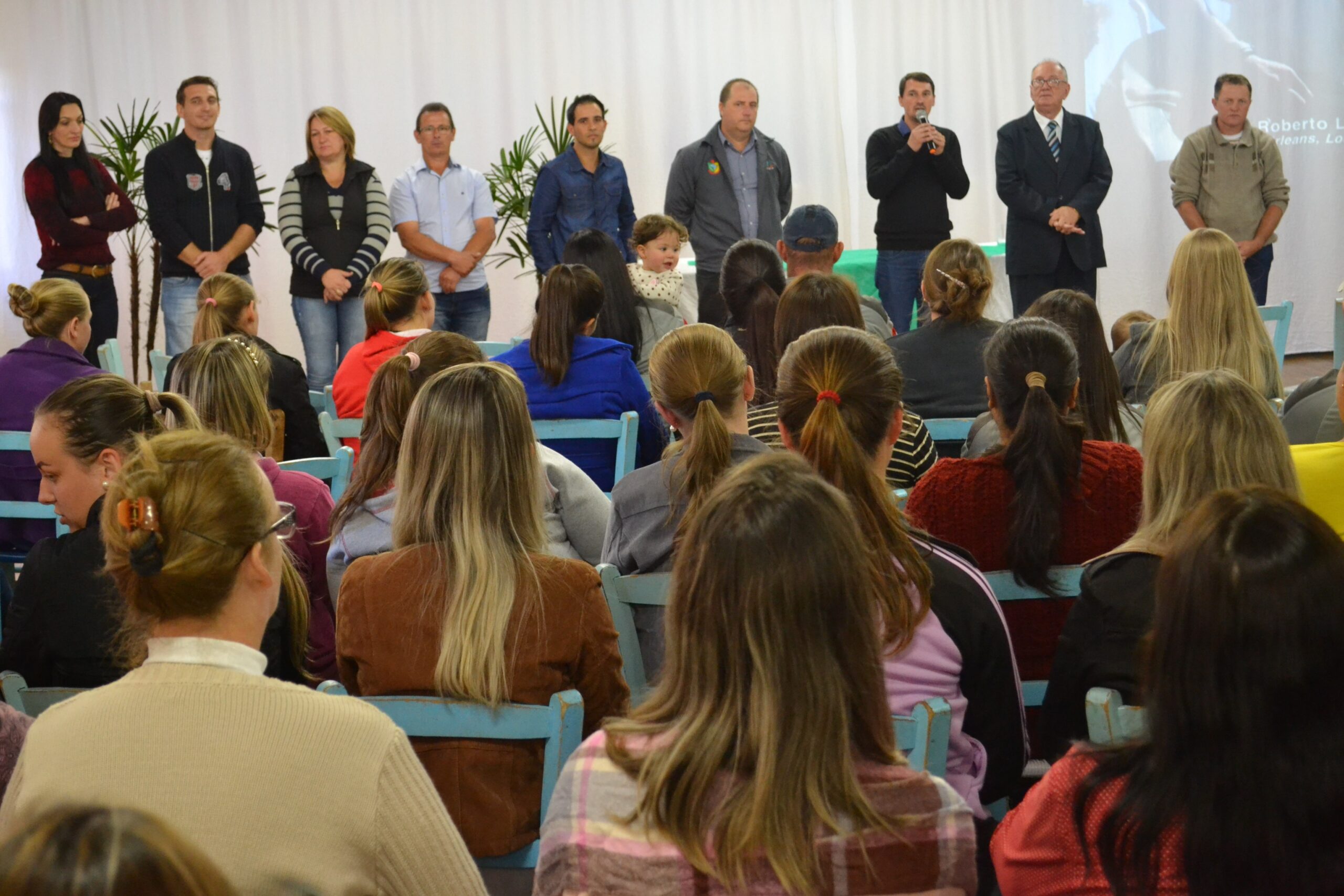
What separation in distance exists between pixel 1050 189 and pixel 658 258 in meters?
2.19

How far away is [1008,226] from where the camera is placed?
20.5 feet

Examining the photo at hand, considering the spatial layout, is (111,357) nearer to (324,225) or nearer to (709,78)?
(324,225)

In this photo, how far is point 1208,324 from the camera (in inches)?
142

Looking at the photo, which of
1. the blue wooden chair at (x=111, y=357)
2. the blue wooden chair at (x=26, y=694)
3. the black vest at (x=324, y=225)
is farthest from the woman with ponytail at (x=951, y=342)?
the black vest at (x=324, y=225)

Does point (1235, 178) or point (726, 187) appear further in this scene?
point (1235, 178)

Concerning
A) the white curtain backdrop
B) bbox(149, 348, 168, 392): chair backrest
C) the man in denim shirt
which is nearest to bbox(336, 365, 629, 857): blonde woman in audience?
bbox(149, 348, 168, 392): chair backrest

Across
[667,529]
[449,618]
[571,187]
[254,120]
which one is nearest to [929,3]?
[571,187]

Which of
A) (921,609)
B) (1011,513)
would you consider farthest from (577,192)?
(921,609)

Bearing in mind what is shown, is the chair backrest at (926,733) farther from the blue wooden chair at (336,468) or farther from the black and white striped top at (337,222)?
the black and white striped top at (337,222)

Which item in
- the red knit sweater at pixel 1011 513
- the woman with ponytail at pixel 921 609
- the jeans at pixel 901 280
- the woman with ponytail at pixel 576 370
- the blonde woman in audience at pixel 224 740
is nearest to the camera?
the blonde woman in audience at pixel 224 740

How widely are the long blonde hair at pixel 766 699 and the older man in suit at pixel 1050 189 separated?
5221 mm

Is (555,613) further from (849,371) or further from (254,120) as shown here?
(254,120)

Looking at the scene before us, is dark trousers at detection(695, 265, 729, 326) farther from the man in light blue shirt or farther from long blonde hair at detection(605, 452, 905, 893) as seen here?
long blonde hair at detection(605, 452, 905, 893)

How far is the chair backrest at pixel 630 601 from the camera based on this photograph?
6.61 feet
